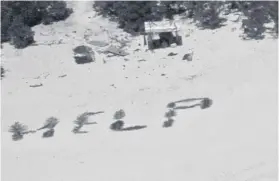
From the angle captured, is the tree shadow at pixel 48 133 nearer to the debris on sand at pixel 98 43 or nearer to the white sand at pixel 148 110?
the white sand at pixel 148 110

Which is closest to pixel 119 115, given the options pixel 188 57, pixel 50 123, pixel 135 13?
pixel 50 123

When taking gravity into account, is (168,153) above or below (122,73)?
below

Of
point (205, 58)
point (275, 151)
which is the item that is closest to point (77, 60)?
point (205, 58)

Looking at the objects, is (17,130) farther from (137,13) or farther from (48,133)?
(137,13)

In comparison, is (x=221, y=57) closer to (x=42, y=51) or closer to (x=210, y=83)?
(x=210, y=83)

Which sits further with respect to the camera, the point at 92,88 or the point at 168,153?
the point at 92,88

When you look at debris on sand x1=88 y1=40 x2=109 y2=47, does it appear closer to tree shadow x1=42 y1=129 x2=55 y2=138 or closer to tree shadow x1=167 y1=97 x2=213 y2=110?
tree shadow x1=167 y1=97 x2=213 y2=110

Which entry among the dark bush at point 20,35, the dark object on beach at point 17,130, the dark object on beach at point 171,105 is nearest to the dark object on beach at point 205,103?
the dark object on beach at point 171,105
